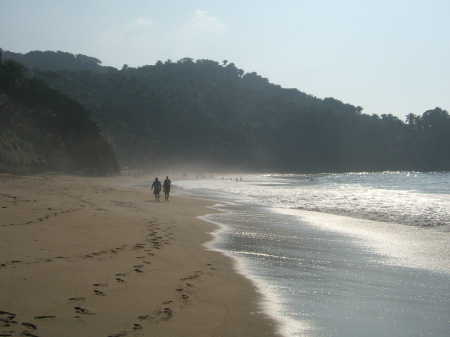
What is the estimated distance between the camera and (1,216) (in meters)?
11.5

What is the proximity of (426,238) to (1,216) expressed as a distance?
1150 cm

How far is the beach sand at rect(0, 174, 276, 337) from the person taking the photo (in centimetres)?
507

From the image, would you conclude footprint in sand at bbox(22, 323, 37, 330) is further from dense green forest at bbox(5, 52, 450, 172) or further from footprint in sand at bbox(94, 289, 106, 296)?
dense green forest at bbox(5, 52, 450, 172)

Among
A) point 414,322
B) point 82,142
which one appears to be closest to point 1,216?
point 414,322

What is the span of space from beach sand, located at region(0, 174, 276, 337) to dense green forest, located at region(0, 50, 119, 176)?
34.1 m

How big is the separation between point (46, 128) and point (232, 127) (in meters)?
84.8

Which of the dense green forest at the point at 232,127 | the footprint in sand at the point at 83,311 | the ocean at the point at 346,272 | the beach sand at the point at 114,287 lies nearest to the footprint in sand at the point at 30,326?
the beach sand at the point at 114,287

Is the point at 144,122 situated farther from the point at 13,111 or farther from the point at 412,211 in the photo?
the point at 412,211

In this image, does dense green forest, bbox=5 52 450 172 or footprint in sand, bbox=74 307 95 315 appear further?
dense green forest, bbox=5 52 450 172

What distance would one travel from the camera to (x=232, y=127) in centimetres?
13050

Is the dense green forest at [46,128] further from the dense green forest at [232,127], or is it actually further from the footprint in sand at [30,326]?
the footprint in sand at [30,326]

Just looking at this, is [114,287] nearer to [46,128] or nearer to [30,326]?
[30,326]

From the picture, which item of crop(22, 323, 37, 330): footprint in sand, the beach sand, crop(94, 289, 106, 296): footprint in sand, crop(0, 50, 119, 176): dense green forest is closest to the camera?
crop(22, 323, 37, 330): footprint in sand

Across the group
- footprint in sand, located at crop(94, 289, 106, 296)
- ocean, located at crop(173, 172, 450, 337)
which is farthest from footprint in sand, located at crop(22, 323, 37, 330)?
ocean, located at crop(173, 172, 450, 337)
